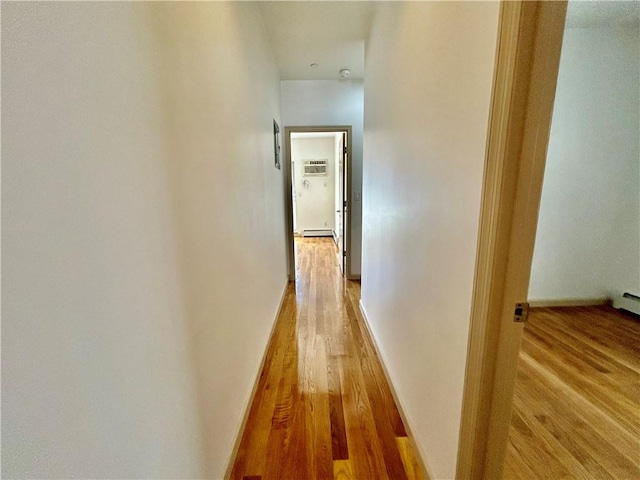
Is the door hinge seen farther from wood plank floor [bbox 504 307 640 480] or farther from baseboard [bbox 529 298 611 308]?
baseboard [bbox 529 298 611 308]

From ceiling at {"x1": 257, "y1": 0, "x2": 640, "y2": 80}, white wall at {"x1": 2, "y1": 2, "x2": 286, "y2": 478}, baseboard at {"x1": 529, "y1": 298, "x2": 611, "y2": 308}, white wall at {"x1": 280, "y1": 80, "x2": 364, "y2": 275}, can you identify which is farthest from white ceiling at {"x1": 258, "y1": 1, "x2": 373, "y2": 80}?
baseboard at {"x1": 529, "y1": 298, "x2": 611, "y2": 308}

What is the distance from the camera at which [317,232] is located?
7.45 m

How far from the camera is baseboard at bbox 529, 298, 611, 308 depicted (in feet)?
9.60

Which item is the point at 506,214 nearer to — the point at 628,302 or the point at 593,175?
the point at 593,175

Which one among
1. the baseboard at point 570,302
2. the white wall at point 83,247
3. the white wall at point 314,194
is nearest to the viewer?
the white wall at point 83,247

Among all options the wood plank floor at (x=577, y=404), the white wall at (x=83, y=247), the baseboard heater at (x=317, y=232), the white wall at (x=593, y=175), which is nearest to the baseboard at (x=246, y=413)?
the white wall at (x=83, y=247)

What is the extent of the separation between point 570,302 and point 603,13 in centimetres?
272

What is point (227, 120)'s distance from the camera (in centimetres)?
132

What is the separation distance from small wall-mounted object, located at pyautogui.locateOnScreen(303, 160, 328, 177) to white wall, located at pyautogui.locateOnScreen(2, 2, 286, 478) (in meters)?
6.13

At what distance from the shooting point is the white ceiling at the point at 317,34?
2.05 m

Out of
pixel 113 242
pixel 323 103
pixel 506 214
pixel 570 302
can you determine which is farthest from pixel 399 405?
pixel 323 103

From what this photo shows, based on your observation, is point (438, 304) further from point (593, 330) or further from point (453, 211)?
point (593, 330)

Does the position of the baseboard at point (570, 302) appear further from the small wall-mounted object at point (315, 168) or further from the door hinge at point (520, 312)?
the small wall-mounted object at point (315, 168)

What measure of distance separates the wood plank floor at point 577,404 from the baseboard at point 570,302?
0.39 metres
